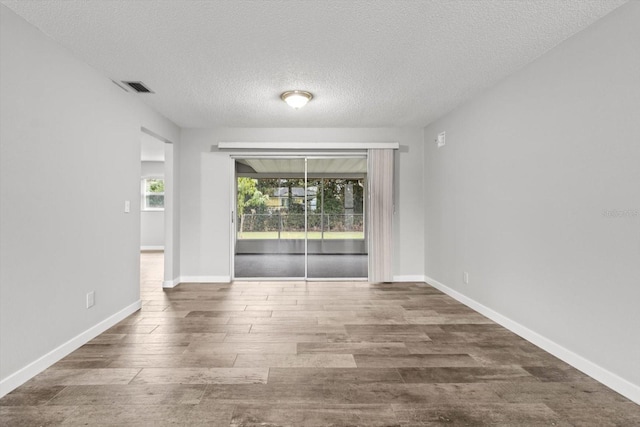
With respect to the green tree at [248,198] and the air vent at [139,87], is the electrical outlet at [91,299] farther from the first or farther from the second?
the green tree at [248,198]

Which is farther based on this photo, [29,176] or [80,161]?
[80,161]

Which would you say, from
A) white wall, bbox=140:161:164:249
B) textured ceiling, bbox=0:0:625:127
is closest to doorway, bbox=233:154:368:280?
textured ceiling, bbox=0:0:625:127

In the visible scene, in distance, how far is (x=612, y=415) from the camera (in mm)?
1685

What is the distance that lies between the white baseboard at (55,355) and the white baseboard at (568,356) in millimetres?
3718

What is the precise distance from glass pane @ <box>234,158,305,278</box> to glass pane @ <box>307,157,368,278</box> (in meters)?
0.19

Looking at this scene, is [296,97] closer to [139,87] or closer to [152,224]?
[139,87]

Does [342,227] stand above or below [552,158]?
below

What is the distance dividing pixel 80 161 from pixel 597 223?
3.90 m

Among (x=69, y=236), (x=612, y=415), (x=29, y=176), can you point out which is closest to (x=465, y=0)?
(x=612, y=415)

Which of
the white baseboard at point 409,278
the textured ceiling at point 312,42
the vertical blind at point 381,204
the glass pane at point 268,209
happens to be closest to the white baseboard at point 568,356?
the white baseboard at point 409,278

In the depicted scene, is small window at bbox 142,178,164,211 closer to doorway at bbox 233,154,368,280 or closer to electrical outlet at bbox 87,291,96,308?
doorway at bbox 233,154,368,280

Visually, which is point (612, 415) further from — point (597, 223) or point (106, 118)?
point (106, 118)

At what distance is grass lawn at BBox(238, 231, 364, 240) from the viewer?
506 cm

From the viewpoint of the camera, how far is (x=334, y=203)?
16.7ft
